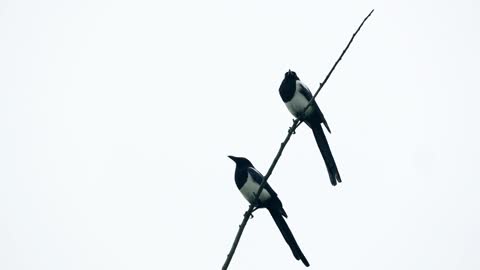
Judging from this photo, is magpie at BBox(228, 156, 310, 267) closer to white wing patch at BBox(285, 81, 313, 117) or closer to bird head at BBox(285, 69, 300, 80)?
white wing patch at BBox(285, 81, 313, 117)

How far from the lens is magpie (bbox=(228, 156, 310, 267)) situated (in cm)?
550

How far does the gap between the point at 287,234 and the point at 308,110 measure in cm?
202

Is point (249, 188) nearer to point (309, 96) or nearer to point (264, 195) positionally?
point (264, 195)

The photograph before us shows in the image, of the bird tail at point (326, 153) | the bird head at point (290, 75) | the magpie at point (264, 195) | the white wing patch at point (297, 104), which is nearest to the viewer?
the magpie at point (264, 195)

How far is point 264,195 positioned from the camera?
6.35m

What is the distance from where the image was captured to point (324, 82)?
4188mm

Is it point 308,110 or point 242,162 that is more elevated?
point 308,110

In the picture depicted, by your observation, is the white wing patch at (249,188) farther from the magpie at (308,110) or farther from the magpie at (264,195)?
the magpie at (308,110)

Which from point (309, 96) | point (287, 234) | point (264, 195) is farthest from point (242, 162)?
point (287, 234)

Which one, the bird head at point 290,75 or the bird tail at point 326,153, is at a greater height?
the bird head at point 290,75

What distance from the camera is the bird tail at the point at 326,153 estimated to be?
6.08m

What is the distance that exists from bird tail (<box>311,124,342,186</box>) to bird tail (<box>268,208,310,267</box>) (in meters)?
0.62

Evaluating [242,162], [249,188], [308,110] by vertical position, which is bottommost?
[249,188]

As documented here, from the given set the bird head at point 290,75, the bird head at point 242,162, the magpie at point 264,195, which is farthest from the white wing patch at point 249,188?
the bird head at point 290,75
